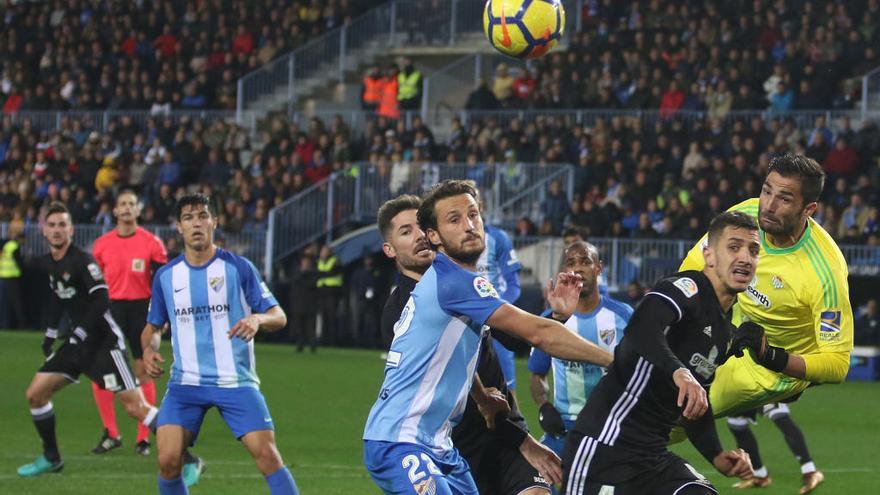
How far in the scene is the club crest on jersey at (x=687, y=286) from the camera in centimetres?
Result: 629

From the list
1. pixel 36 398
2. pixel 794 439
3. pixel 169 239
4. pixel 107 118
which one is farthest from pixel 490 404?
pixel 107 118

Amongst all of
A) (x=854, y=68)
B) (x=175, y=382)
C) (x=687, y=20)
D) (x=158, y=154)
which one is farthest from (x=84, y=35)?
(x=175, y=382)

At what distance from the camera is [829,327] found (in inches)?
307

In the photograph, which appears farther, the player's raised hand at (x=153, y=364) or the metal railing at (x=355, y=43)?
the metal railing at (x=355, y=43)

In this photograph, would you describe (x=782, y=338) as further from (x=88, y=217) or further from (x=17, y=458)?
(x=88, y=217)

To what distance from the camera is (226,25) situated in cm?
3459

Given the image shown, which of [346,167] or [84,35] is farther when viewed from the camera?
[84,35]

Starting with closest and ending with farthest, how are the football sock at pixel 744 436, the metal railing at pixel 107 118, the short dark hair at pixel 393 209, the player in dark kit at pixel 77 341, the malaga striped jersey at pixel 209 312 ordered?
1. the short dark hair at pixel 393 209
2. the malaga striped jersey at pixel 209 312
3. the football sock at pixel 744 436
4. the player in dark kit at pixel 77 341
5. the metal railing at pixel 107 118

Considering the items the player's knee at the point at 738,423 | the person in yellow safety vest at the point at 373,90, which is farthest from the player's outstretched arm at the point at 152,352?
the person in yellow safety vest at the point at 373,90

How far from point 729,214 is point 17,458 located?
7.50 meters

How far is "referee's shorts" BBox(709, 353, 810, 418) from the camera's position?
8102 millimetres

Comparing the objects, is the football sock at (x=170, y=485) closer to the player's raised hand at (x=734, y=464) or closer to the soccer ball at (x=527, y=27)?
the player's raised hand at (x=734, y=464)

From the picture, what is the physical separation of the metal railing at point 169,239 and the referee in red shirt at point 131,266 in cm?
954

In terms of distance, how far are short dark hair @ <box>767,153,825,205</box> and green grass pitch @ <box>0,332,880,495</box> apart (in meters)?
3.68
